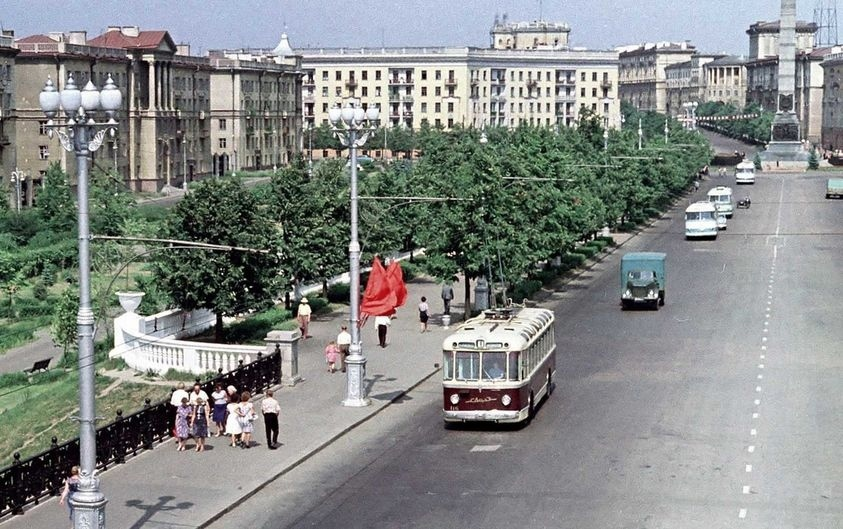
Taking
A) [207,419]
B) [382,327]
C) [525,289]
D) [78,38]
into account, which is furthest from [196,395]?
[78,38]

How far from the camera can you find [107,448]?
31.4 m

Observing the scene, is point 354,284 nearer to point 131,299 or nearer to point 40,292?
point 131,299

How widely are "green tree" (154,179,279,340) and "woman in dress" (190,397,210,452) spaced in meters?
14.3

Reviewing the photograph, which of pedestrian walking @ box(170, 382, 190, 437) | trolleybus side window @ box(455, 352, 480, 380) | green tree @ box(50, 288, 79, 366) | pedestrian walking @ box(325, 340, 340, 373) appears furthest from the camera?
green tree @ box(50, 288, 79, 366)

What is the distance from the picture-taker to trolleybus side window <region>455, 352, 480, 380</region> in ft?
116

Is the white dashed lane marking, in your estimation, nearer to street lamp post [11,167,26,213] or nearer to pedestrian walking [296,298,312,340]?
pedestrian walking [296,298,312,340]

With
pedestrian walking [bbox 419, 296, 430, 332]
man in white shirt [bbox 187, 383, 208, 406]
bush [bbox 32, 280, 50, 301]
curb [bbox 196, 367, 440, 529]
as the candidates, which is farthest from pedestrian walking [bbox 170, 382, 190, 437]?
bush [bbox 32, 280, 50, 301]

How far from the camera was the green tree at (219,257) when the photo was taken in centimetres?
4750

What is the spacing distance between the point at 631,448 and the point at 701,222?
6203 centimetres

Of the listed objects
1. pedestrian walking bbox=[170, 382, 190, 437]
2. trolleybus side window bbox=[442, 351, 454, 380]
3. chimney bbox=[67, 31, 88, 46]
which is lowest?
pedestrian walking bbox=[170, 382, 190, 437]

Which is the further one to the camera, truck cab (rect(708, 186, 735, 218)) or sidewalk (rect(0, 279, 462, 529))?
truck cab (rect(708, 186, 735, 218))

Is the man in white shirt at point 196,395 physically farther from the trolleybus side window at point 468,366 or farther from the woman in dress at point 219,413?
the trolleybus side window at point 468,366

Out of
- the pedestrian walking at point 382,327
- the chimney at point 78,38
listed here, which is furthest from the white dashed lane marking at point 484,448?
the chimney at point 78,38

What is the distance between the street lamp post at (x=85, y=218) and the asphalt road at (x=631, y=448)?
3538 mm
